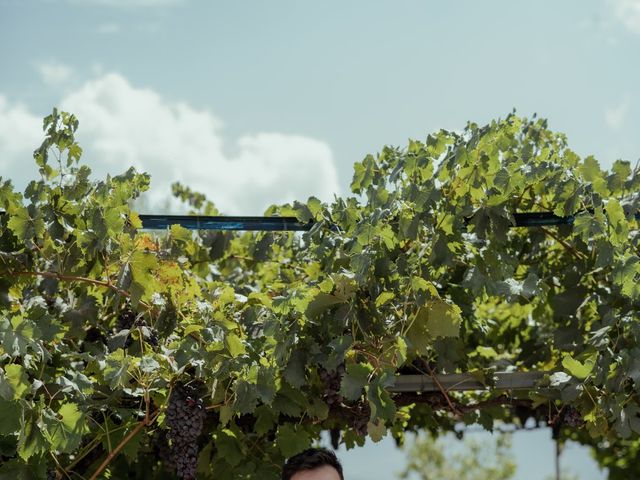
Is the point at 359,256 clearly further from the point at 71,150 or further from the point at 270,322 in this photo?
the point at 71,150

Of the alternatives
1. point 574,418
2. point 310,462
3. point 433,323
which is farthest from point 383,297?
point 574,418

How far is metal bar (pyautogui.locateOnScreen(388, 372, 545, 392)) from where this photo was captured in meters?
3.81

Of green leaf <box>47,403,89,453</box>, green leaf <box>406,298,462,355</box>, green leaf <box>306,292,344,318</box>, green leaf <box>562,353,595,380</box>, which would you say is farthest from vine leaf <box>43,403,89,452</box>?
green leaf <box>562,353,595,380</box>

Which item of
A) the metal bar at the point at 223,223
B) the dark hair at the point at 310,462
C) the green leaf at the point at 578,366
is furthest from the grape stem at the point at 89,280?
the green leaf at the point at 578,366

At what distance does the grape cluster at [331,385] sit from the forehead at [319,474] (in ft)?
2.66

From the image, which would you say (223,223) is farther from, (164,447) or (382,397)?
(382,397)

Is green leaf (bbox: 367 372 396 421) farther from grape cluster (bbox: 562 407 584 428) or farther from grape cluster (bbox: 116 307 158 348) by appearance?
grape cluster (bbox: 562 407 584 428)

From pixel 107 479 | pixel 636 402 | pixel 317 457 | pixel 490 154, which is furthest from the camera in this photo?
pixel 107 479

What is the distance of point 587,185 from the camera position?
356cm

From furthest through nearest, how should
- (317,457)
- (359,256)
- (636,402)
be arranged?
(636,402) < (359,256) < (317,457)

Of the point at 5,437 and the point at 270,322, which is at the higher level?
the point at 270,322

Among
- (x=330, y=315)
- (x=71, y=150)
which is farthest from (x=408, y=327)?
(x=71, y=150)

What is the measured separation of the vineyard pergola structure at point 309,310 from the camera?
3.24m

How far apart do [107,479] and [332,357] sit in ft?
4.59
